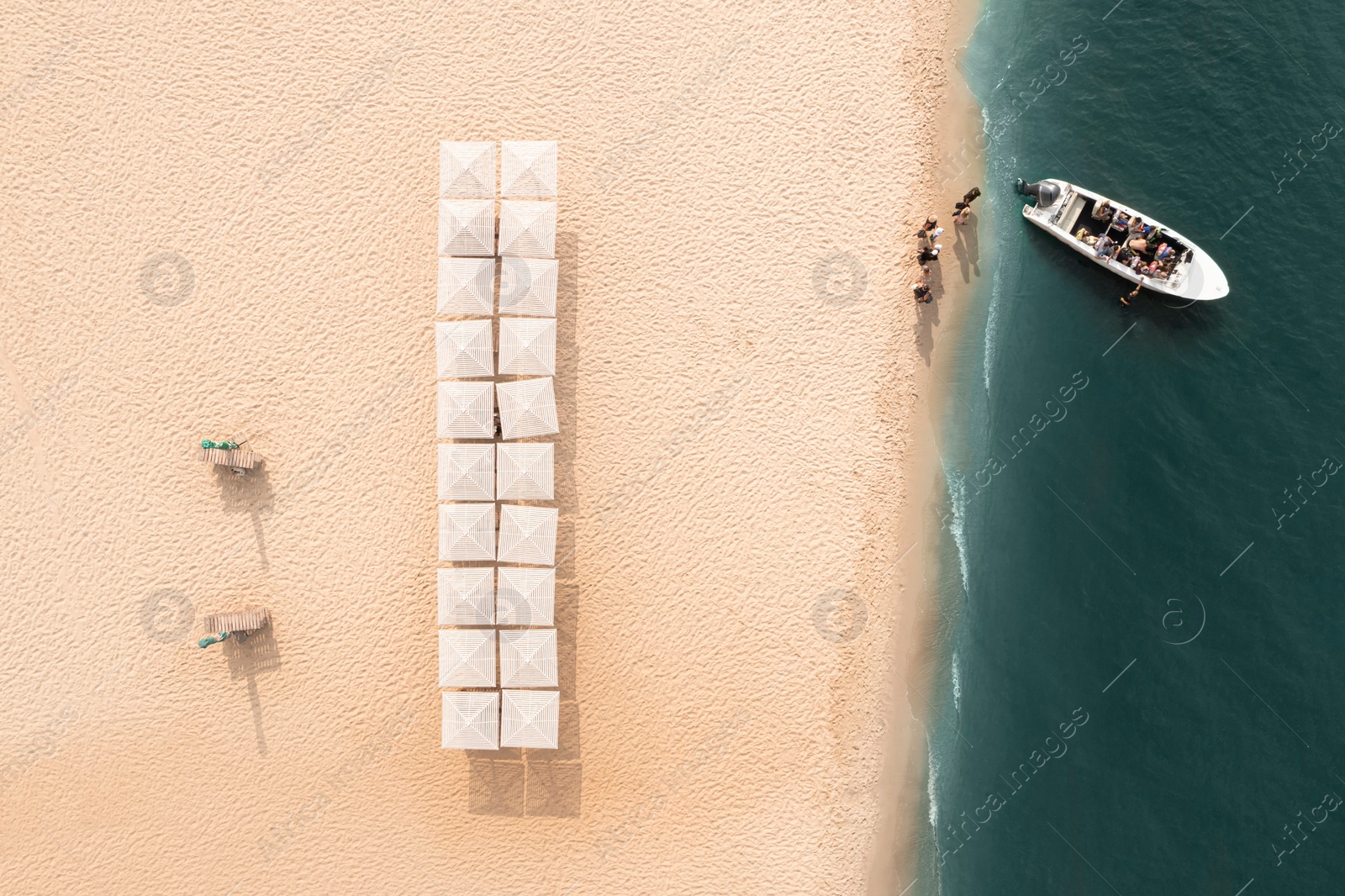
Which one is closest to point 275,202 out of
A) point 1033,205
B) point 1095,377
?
point 1033,205

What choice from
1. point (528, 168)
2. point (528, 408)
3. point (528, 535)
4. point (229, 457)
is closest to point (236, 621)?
point (229, 457)

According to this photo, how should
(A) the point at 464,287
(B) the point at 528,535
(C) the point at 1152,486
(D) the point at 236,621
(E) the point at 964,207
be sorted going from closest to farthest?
(A) the point at 464,287 < (B) the point at 528,535 < (D) the point at 236,621 < (E) the point at 964,207 < (C) the point at 1152,486

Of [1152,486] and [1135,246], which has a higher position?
[1135,246]

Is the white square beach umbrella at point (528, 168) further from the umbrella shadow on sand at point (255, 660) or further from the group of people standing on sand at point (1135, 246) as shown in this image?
the group of people standing on sand at point (1135, 246)

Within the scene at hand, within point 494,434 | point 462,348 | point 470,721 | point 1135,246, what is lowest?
point 470,721

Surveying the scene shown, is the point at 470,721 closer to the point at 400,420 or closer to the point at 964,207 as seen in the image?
the point at 400,420

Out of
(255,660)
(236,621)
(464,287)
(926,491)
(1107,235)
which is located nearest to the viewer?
(464,287)

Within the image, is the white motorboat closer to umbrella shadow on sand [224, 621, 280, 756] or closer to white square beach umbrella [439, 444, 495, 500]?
white square beach umbrella [439, 444, 495, 500]
